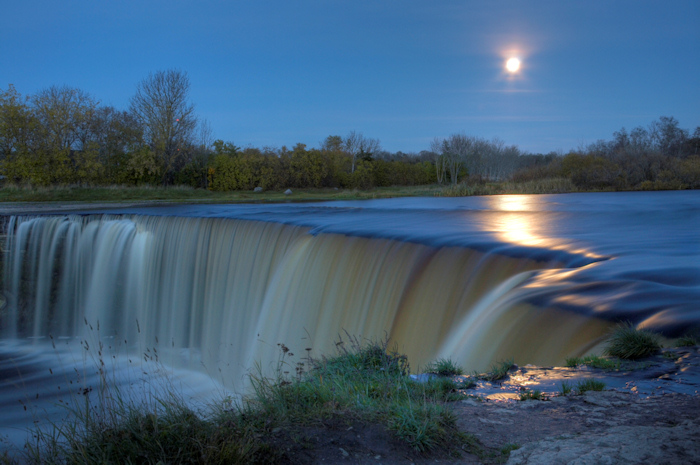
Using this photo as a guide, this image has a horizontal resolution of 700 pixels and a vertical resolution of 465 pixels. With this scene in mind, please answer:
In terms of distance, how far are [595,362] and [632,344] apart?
358 mm

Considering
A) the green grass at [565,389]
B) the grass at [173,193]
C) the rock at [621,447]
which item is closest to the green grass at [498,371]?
the green grass at [565,389]

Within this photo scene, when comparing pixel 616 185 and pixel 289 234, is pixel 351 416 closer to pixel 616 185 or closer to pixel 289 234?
pixel 289 234

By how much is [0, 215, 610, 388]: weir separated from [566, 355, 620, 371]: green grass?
24cm

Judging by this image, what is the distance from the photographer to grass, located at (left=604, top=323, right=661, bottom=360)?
4039 mm

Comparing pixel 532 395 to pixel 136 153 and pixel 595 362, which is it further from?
pixel 136 153

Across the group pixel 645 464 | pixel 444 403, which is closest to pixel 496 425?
pixel 444 403

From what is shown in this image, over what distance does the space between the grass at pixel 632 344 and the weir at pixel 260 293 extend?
26cm

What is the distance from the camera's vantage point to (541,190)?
31.0 meters

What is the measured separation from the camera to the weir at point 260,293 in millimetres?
5242

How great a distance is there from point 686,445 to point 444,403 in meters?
1.46

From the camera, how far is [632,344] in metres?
4.07

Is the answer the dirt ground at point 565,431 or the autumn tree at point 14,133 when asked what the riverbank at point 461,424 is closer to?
the dirt ground at point 565,431

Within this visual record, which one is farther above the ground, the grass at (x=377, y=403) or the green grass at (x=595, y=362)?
the green grass at (x=595, y=362)

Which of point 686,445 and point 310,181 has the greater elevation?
point 310,181
